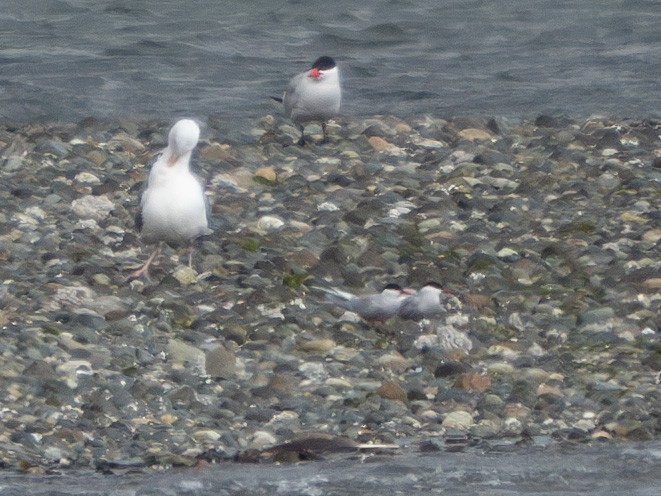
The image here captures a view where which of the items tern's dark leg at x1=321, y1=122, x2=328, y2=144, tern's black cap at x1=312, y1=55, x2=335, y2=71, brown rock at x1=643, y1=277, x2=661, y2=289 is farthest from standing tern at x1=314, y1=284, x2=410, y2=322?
tern's black cap at x1=312, y1=55, x2=335, y2=71

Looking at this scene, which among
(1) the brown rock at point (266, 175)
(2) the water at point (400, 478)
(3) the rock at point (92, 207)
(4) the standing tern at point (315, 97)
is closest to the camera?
(2) the water at point (400, 478)

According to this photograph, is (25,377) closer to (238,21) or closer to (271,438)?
(271,438)

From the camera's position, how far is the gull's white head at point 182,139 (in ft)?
27.3

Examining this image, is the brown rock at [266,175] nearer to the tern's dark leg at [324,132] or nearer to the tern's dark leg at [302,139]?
the tern's dark leg at [302,139]

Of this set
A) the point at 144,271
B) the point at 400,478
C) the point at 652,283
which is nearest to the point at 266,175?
the point at 144,271

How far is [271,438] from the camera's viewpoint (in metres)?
6.16

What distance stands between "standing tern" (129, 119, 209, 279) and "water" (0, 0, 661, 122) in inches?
138

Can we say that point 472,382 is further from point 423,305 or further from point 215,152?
point 215,152

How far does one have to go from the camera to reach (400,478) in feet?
18.9

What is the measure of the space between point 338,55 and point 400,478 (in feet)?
31.4

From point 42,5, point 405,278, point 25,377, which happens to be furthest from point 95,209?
point 42,5

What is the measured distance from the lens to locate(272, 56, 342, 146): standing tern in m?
10.8

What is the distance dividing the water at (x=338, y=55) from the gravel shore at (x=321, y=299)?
4.18 ft

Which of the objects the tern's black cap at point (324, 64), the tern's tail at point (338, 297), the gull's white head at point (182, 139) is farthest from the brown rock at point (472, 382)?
the tern's black cap at point (324, 64)
